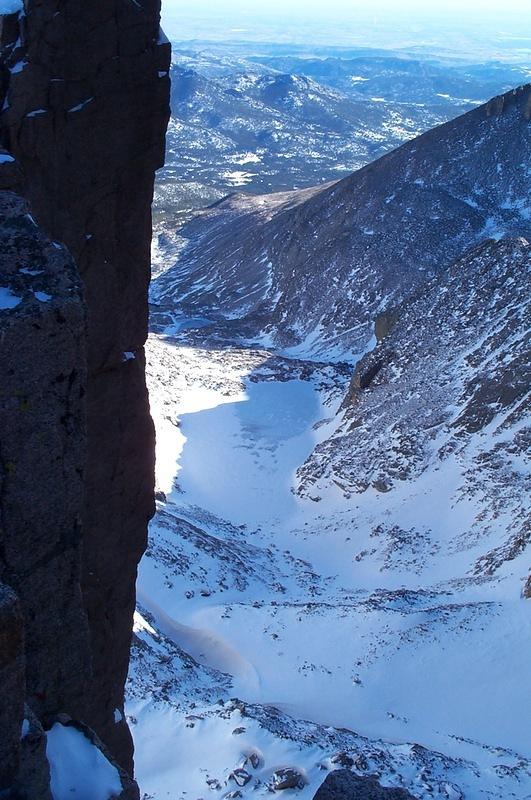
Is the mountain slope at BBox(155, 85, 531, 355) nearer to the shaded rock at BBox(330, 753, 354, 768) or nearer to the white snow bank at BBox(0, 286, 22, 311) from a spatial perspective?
the shaded rock at BBox(330, 753, 354, 768)

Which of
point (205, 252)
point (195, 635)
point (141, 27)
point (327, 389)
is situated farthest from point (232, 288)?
point (141, 27)

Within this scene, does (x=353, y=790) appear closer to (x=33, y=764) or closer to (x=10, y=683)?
(x=33, y=764)

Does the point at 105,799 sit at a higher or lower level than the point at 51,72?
lower

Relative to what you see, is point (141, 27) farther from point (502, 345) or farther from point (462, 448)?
point (502, 345)

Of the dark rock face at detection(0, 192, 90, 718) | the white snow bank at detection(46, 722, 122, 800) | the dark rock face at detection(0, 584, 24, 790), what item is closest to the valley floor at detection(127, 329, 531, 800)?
the white snow bank at detection(46, 722, 122, 800)

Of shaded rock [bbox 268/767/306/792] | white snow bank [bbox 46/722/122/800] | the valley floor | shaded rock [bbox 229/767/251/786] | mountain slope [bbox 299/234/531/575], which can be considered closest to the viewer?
white snow bank [bbox 46/722/122/800]

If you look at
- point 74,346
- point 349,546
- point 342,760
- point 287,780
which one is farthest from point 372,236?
point 74,346

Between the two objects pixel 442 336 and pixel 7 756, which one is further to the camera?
pixel 442 336
